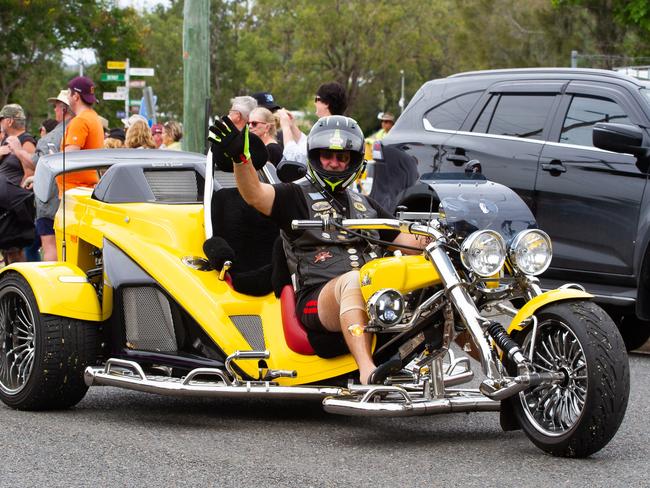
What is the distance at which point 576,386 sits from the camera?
5809 millimetres

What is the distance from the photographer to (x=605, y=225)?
9820 mm

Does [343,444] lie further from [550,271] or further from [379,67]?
[379,67]

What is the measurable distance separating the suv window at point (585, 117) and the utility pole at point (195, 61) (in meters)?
5.31

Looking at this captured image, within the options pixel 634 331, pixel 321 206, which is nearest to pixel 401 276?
pixel 321 206

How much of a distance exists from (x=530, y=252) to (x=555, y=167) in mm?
4105

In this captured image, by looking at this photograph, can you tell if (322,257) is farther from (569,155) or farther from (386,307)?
(569,155)

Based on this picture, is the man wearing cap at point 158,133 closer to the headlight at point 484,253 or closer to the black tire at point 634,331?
the black tire at point 634,331

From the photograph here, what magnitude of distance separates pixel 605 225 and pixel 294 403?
3144 millimetres

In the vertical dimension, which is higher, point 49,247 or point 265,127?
point 265,127

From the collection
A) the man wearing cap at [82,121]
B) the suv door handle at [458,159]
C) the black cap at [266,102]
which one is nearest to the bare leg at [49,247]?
the man wearing cap at [82,121]

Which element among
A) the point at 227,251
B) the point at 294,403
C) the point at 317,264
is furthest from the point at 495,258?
the point at 294,403

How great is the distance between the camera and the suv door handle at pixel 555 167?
33.2ft

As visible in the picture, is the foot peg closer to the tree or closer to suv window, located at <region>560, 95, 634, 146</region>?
suv window, located at <region>560, 95, 634, 146</region>

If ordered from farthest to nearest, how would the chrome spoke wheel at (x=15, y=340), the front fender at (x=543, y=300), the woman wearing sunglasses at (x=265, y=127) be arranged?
the woman wearing sunglasses at (x=265, y=127)
the chrome spoke wheel at (x=15, y=340)
the front fender at (x=543, y=300)
